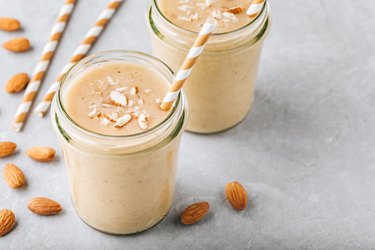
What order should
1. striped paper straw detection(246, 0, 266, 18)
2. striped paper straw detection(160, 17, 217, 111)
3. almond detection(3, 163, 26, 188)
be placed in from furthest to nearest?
almond detection(3, 163, 26, 188) → striped paper straw detection(246, 0, 266, 18) → striped paper straw detection(160, 17, 217, 111)

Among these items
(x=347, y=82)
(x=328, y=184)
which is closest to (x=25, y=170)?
(x=328, y=184)

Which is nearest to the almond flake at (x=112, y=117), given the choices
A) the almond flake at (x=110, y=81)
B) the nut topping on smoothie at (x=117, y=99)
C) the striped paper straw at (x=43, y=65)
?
the nut topping on smoothie at (x=117, y=99)

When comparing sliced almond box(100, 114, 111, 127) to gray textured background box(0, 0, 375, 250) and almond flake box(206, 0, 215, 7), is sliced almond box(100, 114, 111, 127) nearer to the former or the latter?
gray textured background box(0, 0, 375, 250)

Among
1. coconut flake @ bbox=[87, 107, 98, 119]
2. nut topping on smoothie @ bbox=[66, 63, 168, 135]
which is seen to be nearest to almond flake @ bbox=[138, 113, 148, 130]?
nut topping on smoothie @ bbox=[66, 63, 168, 135]

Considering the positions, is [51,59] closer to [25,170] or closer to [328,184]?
[25,170]

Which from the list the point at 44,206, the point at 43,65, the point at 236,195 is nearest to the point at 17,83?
the point at 43,65

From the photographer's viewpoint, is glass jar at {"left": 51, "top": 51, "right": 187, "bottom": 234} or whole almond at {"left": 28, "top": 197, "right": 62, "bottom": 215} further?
whole almond at {"left": 28, "top": 197, "right": 62, "bottom": 215}
